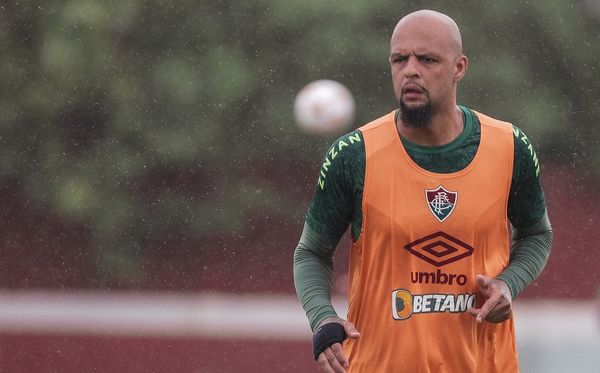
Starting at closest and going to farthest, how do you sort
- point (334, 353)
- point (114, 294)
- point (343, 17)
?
point (334, 353) → point (343, 17) → point (114, 294)

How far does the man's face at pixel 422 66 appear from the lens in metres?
4.39

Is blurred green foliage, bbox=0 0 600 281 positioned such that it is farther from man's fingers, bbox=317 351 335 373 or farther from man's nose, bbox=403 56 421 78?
man's fingers, bbox=317 351 335 373

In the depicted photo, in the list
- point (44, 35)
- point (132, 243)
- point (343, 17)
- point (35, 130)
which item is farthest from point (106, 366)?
point (343, 17)

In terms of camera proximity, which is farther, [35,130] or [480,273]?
[35,130]

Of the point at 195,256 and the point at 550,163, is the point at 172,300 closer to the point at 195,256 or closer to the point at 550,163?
the point at 195,256

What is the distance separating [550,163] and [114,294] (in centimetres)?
598

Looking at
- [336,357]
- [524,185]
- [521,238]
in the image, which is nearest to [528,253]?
[521,238]

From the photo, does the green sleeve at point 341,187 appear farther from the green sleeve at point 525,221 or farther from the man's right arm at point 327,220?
the green sleeve at point 525,221

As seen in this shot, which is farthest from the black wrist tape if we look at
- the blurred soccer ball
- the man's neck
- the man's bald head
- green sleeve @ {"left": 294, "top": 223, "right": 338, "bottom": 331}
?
the blurred soccer ball

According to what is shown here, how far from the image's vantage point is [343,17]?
1544 cm

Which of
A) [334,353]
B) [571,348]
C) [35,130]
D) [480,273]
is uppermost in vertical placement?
[35,130]

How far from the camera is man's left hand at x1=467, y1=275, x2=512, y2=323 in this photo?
423 centimetres

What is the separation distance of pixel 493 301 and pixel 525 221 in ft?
1.52

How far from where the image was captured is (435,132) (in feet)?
14.7
